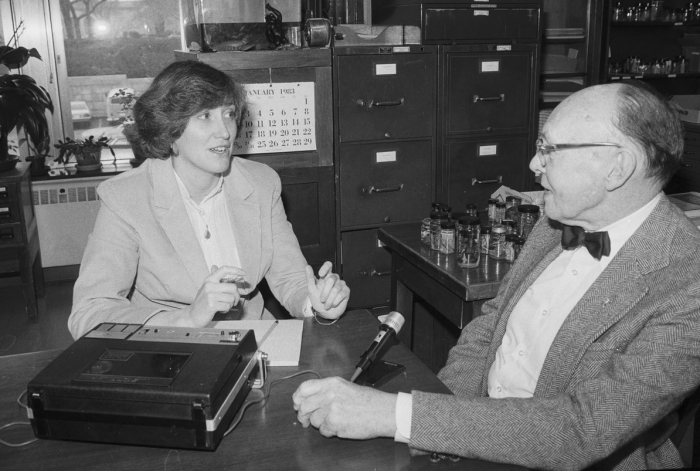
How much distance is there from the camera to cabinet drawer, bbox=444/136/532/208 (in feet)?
11.6

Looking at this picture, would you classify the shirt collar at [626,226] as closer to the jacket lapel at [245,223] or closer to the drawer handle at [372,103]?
the jacket lapel at [245,223]

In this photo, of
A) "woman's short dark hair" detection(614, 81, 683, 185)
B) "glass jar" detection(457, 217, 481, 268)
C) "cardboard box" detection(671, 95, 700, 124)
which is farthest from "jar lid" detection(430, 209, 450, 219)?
"cardboard box" detection(671, 95, 700, 124)

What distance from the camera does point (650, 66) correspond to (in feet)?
17.0

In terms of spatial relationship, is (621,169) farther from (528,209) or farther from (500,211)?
(500,211)

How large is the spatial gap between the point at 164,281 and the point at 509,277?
97 cm

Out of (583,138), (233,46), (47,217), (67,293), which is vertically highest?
(233,46)

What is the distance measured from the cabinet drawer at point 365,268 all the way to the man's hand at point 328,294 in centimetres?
167

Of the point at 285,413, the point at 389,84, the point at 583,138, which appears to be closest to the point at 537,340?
the point at 583,138

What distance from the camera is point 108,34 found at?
14.7 feet

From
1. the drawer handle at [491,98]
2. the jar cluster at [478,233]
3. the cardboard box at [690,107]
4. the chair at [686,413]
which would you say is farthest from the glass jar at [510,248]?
the cardboard box at [690,107]

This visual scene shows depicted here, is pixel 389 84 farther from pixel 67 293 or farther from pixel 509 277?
pixel 67 293

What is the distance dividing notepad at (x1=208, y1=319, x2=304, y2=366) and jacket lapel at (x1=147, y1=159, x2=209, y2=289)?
29 cm

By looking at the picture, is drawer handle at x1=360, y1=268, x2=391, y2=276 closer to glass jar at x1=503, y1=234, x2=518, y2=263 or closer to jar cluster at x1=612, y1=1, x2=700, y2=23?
glass jar at x1=503, y1=234, x2=518, y2=263

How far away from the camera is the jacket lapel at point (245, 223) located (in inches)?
81.0
